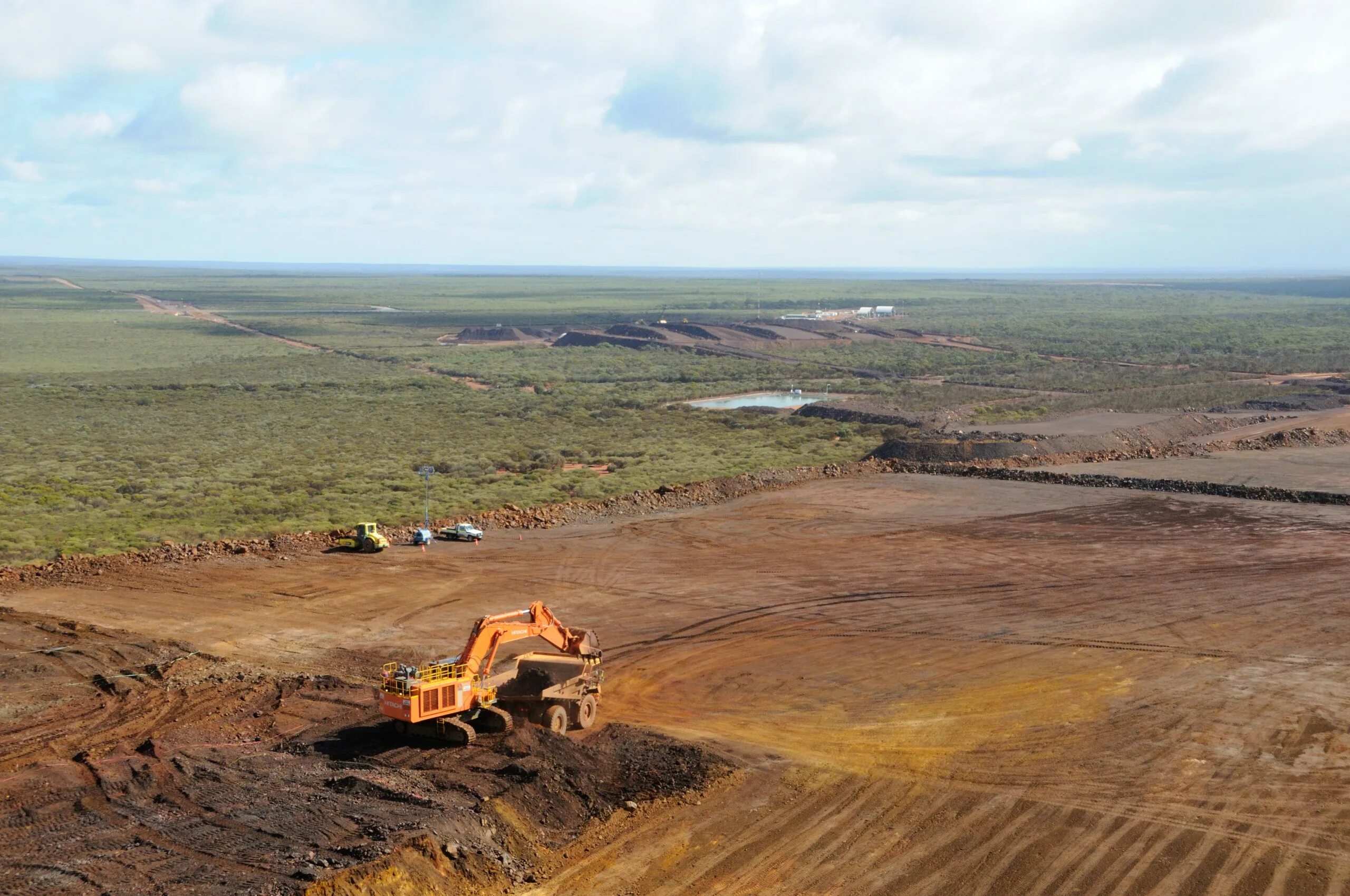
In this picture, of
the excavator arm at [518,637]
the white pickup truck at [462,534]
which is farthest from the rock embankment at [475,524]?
the excavator arm at [518,637]

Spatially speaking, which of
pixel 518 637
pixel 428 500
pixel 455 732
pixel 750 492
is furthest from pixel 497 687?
pixel 750 492

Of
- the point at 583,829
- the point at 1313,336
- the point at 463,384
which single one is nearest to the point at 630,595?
the point at 583,829

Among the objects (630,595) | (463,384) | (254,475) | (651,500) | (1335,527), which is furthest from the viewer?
(463,384)

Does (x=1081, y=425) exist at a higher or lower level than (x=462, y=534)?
higher

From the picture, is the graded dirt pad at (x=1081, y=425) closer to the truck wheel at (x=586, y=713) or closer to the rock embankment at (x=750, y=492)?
the rock embankment at (x=750, y=492)

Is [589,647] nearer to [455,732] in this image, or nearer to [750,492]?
[455,732]

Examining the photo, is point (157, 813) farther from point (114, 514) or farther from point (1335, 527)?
point (1335, 527)
